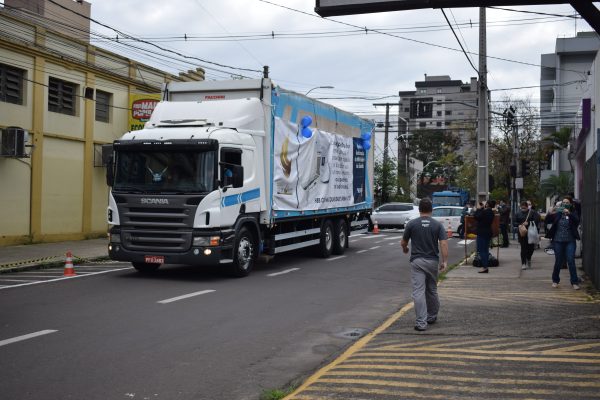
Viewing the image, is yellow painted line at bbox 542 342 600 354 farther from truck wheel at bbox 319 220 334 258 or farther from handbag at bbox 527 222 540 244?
truck wheel at bbox 319 220 334 258

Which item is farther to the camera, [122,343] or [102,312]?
[102,312]

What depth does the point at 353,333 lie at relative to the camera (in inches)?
340

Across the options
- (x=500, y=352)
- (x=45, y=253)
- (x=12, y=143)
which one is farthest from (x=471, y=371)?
(x=12, y=143)

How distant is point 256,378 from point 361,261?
11.9 meters

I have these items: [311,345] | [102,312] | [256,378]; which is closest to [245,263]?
[102,312]

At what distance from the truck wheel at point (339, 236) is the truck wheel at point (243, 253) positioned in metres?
5.40

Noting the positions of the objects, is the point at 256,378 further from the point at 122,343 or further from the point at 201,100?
the point at 201,100

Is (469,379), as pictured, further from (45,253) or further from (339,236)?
(45,253)

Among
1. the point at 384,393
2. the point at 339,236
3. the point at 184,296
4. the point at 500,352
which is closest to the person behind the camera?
the point at 384,393

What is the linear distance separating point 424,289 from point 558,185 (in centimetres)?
2926

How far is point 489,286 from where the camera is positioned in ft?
42.7

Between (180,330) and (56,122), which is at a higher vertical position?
(56,122)

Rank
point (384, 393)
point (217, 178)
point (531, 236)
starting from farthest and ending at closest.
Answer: point (531, 236), point (217, 178), point (384, 393)

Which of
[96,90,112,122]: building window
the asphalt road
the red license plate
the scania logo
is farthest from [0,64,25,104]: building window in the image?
the red license plate
